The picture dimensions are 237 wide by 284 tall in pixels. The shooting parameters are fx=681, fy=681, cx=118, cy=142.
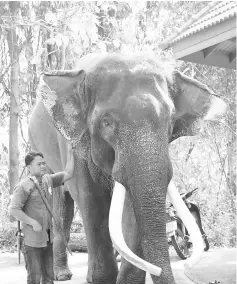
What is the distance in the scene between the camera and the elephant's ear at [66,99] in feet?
17.7

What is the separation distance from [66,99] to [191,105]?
1037 millimetres

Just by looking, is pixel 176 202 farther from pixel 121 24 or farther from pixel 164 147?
pixel 121 24

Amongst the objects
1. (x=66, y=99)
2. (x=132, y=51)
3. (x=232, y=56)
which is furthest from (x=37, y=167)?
(x=132, y=51)

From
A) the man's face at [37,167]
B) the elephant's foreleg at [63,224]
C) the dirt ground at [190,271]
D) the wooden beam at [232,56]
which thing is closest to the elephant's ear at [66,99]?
the man's face at [37,167]

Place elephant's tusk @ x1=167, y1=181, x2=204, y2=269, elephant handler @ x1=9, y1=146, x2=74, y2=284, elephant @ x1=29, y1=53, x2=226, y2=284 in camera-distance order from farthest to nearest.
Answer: elephant handler @ x1=9, y1=146, x2=74, y2=284 < elephant @ x1=29, y1=53, x2=226, y2=284 < elephant's tusk @ x1=167, y1=181, x2=204, y2=269

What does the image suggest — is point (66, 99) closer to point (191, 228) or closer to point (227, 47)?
point (191, 228)

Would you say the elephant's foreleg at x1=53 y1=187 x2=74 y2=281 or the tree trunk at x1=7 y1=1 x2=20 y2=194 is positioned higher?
the tree trunk at x1=7 y1=1 x2=20 y2=194

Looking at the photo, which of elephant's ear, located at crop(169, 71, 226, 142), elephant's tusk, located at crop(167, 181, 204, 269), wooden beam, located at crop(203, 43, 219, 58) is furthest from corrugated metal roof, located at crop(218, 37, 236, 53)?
elephant's tusk, located at crop(167, 181, 204, 269)

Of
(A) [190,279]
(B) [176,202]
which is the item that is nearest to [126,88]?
(B) [176,202]

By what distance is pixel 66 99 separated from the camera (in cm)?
546

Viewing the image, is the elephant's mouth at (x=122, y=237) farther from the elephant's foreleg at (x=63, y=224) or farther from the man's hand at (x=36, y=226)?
the elephant's foreleg at (x=63, y=224)

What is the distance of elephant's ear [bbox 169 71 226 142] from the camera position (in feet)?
18.3

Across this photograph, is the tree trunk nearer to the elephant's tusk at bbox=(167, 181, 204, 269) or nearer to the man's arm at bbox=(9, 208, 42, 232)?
the man's arm at bbox=(9, 208, 42, 232)

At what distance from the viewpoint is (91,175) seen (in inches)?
219
